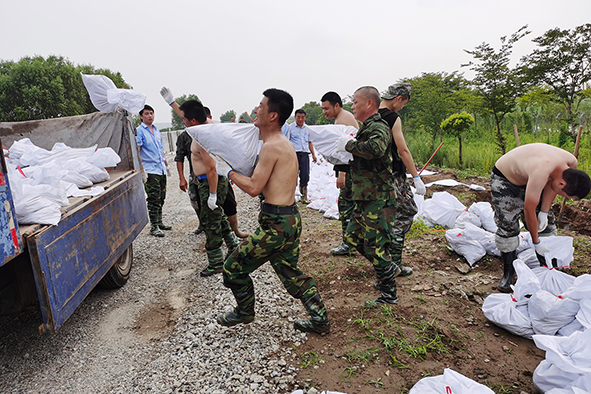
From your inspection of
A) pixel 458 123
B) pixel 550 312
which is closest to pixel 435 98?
pixel 458 123

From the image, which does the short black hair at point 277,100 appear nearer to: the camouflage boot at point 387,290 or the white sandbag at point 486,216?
the camouflage boot at point 387,290

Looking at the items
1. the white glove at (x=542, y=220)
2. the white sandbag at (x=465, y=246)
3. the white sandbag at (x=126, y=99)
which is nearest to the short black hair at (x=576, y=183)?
the white glove at (x=542, y=220)

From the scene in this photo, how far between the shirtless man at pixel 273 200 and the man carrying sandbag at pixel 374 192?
659mm

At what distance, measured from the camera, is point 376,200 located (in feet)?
9.22

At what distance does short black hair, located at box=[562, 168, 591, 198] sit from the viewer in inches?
99.0

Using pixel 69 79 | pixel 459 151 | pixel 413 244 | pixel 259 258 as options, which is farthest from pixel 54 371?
pixel 69 79

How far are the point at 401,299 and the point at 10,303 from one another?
116 inches

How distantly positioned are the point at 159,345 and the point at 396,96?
295 cm

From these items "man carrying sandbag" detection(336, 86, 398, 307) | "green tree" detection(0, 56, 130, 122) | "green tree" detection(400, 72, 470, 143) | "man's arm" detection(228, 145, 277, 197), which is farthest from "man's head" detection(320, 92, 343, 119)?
"green tree" detection(0, 56, 130, 122)

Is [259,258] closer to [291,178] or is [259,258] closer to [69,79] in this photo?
[291,178]

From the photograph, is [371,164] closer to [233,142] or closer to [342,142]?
[342,142]

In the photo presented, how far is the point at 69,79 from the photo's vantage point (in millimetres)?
22516

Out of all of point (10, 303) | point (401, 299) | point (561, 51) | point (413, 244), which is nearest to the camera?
point (10, 303)

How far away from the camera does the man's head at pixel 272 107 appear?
2318mm
